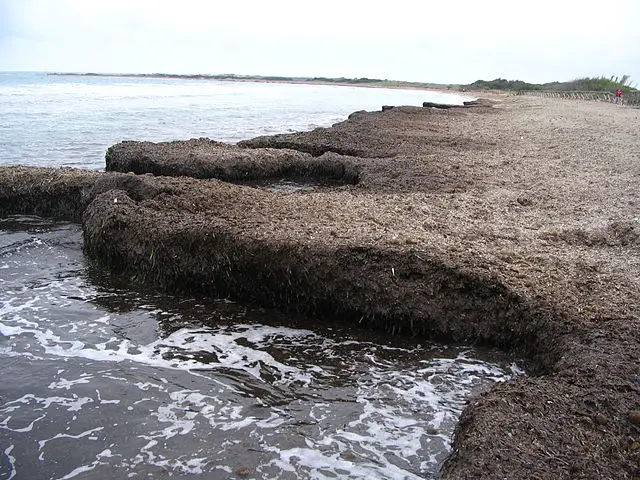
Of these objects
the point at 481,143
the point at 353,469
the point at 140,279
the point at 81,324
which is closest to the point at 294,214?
the point at 140,279

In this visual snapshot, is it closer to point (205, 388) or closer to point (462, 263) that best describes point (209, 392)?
point (205, 388)

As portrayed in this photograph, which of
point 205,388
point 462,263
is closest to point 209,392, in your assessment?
point 205,388

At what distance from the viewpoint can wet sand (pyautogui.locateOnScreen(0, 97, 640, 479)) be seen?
320 cm

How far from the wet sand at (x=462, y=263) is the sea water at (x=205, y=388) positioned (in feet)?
0.99

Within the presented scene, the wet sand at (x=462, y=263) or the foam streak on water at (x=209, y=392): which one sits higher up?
the wet sand at (x=462, y=263)

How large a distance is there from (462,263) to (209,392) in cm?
256

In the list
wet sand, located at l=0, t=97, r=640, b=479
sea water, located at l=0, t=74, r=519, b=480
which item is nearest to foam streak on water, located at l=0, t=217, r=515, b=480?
sea water, located at l=0, t=74, r=519, b=480

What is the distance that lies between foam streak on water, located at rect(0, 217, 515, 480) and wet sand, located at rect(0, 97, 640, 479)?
0.34 m

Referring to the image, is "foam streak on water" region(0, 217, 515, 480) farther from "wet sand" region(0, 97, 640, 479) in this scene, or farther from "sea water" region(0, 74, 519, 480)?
"wet sand" region(0, 97, 640, 479)

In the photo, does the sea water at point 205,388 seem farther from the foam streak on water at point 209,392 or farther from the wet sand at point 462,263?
the wet sand at point 462,263

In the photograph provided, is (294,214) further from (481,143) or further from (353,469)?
(481,143)

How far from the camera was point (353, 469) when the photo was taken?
342cm

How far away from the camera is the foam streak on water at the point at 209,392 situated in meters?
3.48

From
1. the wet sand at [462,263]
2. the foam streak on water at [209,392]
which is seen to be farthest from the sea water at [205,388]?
the wet sand at [462,263]
